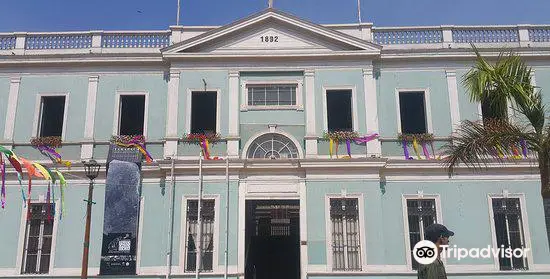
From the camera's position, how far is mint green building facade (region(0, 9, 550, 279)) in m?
16.6

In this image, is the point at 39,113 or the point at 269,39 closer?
the point at 39,113

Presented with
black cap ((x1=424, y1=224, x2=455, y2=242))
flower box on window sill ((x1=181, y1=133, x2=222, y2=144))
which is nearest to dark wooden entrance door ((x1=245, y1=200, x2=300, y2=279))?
flower box on window sill ((x1=181, y1=133, x2=222, y2=144))

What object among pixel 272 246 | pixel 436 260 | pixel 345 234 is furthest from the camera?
pixel 272 246

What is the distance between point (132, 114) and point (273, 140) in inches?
180

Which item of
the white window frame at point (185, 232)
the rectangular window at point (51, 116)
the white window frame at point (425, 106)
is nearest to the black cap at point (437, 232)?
the white window frame at point (185, 232)

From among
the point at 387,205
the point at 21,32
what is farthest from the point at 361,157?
the point at 21,32

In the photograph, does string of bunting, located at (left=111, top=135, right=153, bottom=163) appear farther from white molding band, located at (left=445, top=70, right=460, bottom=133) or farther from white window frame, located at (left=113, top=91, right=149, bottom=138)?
white molding band, located at (left=445, top=70, right=460, bottom=133)

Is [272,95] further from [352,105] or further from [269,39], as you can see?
[352,105]

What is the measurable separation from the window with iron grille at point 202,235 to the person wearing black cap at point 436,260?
1190 centimetres

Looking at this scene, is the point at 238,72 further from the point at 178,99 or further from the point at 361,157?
the point at 361,157

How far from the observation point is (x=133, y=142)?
57.1ft

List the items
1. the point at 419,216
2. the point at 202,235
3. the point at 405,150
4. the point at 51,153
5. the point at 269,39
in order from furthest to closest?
1. the point at 269,39
2. the point at 51,153
3. the point at 405,150
4. the point at 419,216
5. the point at 202,235

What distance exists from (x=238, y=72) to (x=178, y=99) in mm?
2036

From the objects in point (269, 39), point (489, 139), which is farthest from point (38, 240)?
point (489, 139)
